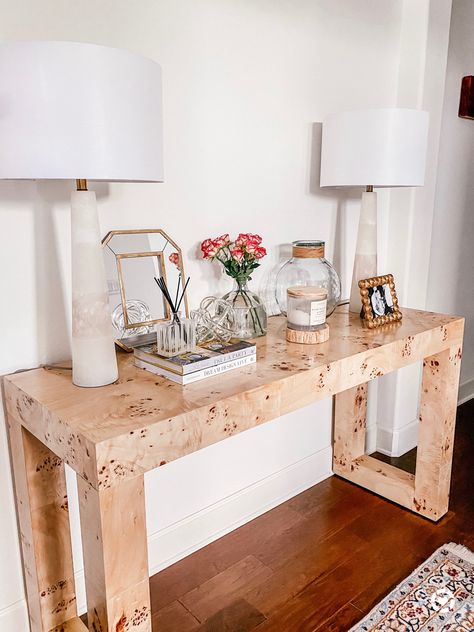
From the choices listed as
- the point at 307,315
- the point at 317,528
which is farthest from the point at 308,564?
the point at 307,315

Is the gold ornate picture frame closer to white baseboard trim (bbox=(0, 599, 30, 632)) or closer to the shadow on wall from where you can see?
the shadow on wall

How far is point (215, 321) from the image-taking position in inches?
64.4

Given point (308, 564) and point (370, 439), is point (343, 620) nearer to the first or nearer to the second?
point (308, 564)

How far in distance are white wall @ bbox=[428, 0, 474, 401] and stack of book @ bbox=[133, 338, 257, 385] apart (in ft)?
5.81

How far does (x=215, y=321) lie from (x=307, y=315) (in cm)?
28

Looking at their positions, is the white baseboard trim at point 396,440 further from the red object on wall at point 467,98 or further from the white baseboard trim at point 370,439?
the red object on wall at point 467,98

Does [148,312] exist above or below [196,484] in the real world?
above

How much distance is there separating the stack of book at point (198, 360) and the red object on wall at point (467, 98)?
204 cm

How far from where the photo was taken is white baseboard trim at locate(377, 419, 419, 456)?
8.61 feet

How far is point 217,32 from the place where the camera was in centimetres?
170

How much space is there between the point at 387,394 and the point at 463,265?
1042 millimetres

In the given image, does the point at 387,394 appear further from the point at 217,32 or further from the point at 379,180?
the point at 217,32

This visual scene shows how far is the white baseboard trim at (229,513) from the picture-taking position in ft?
6.09

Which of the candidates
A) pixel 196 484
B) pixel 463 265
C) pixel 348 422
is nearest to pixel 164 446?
pixel 196 484
